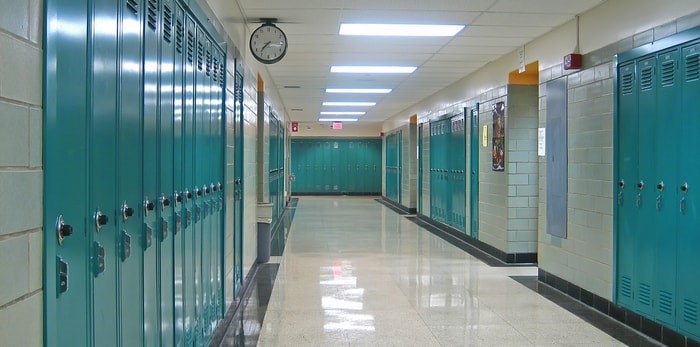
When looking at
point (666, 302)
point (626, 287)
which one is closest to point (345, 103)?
point (626, 287)

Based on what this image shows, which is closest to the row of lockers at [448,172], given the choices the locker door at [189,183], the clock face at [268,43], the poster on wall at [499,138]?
the poster on wall at [499,138]

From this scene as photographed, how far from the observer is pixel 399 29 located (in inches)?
247

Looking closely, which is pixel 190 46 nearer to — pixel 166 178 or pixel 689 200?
pixel 166 178

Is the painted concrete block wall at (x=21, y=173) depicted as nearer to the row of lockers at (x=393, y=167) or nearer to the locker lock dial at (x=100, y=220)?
the locker lock dial at (x=100, y=220)

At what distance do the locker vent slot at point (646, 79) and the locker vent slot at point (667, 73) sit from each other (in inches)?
5.4

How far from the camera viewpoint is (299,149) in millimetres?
23281

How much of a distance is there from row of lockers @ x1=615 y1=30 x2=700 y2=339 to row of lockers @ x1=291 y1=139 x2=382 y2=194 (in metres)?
18.4

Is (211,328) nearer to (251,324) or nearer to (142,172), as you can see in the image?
(251,324)

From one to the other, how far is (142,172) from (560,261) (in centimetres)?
486

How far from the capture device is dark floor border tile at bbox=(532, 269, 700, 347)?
4129mm

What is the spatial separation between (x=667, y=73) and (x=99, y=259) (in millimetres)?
3959

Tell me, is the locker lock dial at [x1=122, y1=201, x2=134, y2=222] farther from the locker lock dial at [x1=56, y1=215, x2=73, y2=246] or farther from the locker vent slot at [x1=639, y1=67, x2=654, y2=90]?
the locker vent slot at [x1=639, y1=67, x2=654, y2=90]

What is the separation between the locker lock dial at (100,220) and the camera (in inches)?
69.5

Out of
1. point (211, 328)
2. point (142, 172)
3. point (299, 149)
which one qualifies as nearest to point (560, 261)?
point (211, 328)
